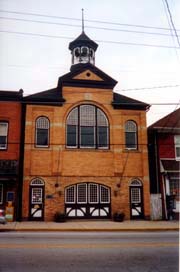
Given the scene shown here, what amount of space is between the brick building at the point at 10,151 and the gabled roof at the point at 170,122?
10318mm

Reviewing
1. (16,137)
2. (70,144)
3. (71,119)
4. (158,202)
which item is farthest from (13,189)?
(158,202)

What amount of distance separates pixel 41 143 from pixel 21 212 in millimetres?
4878

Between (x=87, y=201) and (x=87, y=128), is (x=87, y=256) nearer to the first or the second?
(x=87, y=201)

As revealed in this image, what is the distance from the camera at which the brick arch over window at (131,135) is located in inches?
823

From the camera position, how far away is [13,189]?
60.9ft

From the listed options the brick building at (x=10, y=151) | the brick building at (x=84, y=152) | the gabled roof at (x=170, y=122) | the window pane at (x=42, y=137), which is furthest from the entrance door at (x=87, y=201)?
the gabled roof at (x=170, y=122)

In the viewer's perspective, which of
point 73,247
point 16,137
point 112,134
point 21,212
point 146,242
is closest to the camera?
point 73,247

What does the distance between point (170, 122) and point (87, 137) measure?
713 centimetres

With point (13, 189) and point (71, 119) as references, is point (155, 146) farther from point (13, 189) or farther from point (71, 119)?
point (13, 189)

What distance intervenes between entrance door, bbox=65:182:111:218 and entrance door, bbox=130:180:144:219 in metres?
1.72

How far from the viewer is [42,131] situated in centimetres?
1991

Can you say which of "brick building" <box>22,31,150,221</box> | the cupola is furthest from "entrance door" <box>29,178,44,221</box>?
the cupola

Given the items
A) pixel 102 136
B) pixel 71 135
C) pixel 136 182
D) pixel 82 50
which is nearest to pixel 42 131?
pixel 71 135

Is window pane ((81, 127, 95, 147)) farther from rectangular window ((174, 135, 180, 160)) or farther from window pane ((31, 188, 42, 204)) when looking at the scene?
rectangular window ((174, 135, 180, 160))
